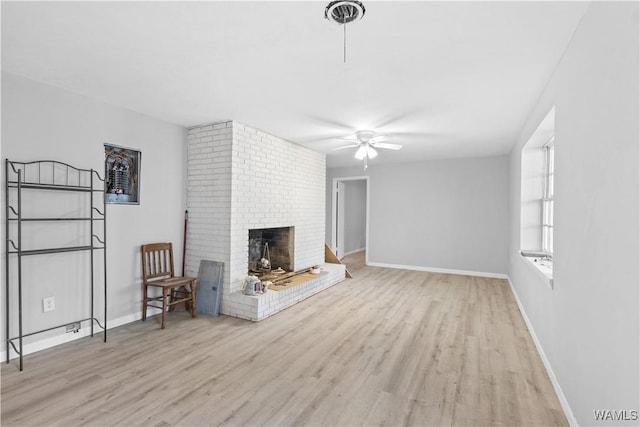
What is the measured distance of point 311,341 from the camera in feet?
10.2

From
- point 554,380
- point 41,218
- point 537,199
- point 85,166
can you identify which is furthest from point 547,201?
point 41,218

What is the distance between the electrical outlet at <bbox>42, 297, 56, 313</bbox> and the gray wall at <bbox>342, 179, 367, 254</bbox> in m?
6.71

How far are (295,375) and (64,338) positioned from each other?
2.32 m

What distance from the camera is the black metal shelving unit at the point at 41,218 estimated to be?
2.53m

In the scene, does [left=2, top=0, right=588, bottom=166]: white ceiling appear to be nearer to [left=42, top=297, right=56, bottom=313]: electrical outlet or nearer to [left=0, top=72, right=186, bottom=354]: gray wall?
[left=0, top=72, right=186, bottom=354]: gray wall

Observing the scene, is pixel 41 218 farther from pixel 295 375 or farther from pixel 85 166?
pixel 295 375

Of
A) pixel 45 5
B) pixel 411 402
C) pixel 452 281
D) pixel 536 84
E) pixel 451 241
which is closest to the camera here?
pixel 45 5

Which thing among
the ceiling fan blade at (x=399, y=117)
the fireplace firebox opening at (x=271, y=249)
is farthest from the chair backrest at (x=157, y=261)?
the ceiling fan blade at (x=399, y=117)

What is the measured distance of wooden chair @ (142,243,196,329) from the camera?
11.5 ft

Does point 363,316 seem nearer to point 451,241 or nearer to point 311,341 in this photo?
point 311,341

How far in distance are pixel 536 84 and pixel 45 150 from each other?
4.39m

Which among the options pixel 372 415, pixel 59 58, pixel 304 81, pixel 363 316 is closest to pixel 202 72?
pixel 304 81

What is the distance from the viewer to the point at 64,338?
118 inches

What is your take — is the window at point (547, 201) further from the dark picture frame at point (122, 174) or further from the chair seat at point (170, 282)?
the dark picture frame at point (122, 174)
